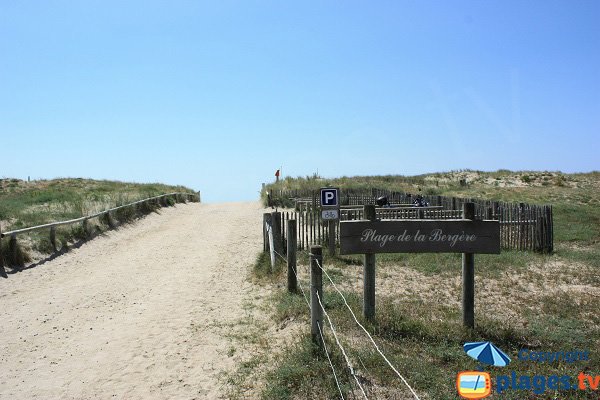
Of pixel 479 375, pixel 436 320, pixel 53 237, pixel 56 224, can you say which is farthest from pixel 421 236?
pixel 56 224

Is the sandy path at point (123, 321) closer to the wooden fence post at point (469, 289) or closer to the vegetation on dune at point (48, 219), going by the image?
the vegetation on dune at point (48, 219)

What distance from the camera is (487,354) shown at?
533 cm

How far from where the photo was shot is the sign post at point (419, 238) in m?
6.77

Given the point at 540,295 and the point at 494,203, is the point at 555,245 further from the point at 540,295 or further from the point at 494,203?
the point at 540,295

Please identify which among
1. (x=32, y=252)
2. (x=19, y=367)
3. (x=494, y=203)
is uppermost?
(x=494, y=203)

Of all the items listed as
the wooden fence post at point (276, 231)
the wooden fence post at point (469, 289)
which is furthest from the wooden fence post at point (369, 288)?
the wooden fence post at point (276, 231)

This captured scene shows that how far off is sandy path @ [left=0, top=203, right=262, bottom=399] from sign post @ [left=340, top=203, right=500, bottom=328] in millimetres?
2376

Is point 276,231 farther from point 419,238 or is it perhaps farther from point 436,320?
point 436,320

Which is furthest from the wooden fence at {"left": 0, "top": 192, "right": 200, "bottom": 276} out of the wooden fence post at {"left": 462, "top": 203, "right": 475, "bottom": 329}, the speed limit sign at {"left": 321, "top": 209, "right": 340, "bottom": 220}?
the wooden fence post at {"left": 462, "top": 203, "right": 475, "bottom": 329}

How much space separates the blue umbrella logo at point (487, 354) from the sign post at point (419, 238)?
1.45 m

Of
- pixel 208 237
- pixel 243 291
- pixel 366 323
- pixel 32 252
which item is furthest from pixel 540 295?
pixel 32 252

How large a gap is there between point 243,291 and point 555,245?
11877 millimetres

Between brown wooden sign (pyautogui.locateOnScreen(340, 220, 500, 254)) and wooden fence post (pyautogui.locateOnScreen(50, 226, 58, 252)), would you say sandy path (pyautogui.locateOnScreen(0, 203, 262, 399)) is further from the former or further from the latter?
brown wooden sign (pyautogui.locateOnScreen(340, 220, 500, 254))

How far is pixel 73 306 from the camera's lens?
28.6ft
